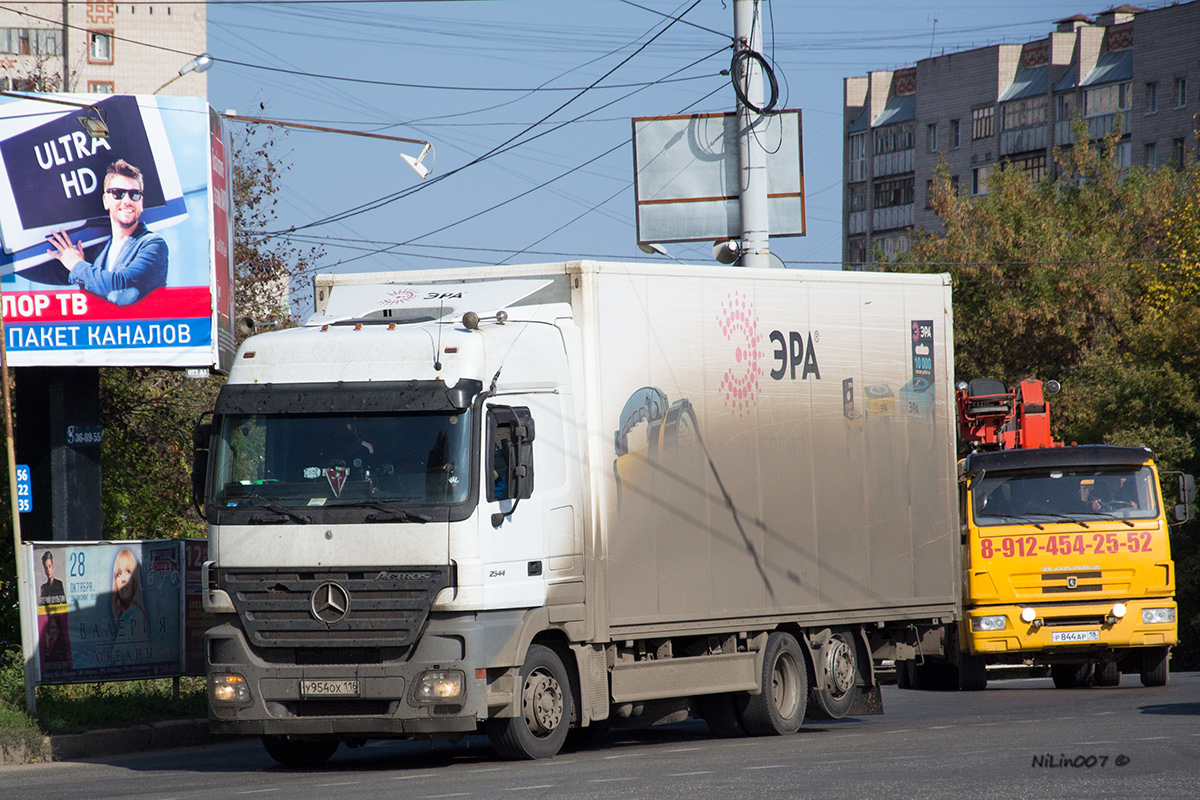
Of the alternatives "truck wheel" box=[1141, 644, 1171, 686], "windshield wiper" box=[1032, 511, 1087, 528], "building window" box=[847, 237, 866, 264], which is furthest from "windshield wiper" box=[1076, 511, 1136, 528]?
"building window" box=[847, 237, 866, 264]

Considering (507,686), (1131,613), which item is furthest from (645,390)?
(1131,613)

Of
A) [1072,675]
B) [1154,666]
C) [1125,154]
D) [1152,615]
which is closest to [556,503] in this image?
[1152,615]

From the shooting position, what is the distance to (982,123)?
3169 inches

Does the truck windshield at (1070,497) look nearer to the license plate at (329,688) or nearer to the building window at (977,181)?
the license plate at (329,688)

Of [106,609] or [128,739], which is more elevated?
[106,609]

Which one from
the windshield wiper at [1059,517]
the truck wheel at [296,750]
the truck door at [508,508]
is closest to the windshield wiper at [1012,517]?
the windshield wiper at [1059,517]

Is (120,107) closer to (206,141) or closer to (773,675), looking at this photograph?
(206,141)

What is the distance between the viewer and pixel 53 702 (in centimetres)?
1378

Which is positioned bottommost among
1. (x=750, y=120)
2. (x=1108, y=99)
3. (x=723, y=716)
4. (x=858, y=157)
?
(x=723, y=716)

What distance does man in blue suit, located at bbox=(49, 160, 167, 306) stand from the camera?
679 inches

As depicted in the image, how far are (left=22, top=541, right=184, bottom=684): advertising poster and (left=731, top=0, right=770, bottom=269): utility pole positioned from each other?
725cm

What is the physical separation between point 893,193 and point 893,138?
2.94 meters

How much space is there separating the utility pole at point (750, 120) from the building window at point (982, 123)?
64766 mm

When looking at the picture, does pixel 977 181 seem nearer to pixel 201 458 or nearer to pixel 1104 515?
pixel 1104 515
